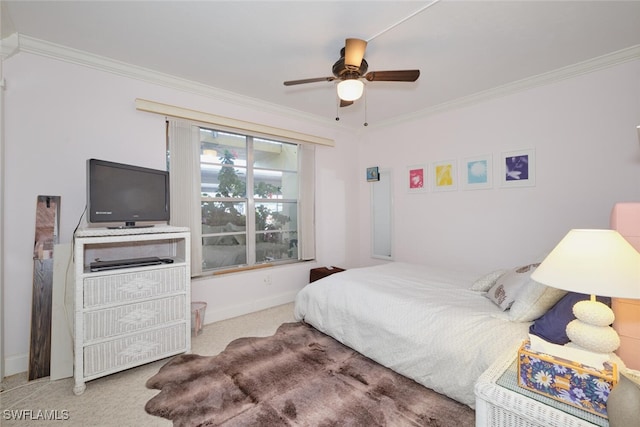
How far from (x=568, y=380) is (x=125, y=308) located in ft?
8.35

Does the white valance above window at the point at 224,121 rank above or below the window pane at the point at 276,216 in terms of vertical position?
above

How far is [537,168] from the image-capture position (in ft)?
9.25

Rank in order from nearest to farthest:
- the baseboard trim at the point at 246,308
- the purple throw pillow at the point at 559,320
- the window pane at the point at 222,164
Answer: the purple throw pillow at the point at 559,320 < the baseboard trim at the point at 246,308 < the window pane at the point at 222,164

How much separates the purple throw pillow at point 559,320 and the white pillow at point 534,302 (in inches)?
2.7

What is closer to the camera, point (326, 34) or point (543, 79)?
point (326, 34)

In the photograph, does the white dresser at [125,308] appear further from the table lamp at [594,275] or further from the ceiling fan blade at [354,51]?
the table lamp at [594,275]

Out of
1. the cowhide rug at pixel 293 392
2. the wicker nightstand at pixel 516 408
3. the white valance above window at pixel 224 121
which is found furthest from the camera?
the white valance above window at pixel 224 121

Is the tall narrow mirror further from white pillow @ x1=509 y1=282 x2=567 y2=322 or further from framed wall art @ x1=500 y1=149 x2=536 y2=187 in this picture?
white pillow @ x1=509 y1=282 x2=567 y2=322

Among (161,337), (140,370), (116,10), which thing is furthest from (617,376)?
(116,10)

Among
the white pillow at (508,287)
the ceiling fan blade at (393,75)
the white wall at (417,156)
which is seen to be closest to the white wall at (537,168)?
the white wall at (417,156)

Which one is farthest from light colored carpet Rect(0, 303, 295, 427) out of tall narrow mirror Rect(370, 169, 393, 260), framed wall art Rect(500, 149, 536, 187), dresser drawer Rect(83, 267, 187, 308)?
framed wall art Rect(500, 149, 536, 187)

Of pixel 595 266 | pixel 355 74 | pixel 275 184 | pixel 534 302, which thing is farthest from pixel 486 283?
pixel 275 184

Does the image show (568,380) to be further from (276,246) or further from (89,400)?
(276,246)

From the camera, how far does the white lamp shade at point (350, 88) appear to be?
198 cm
